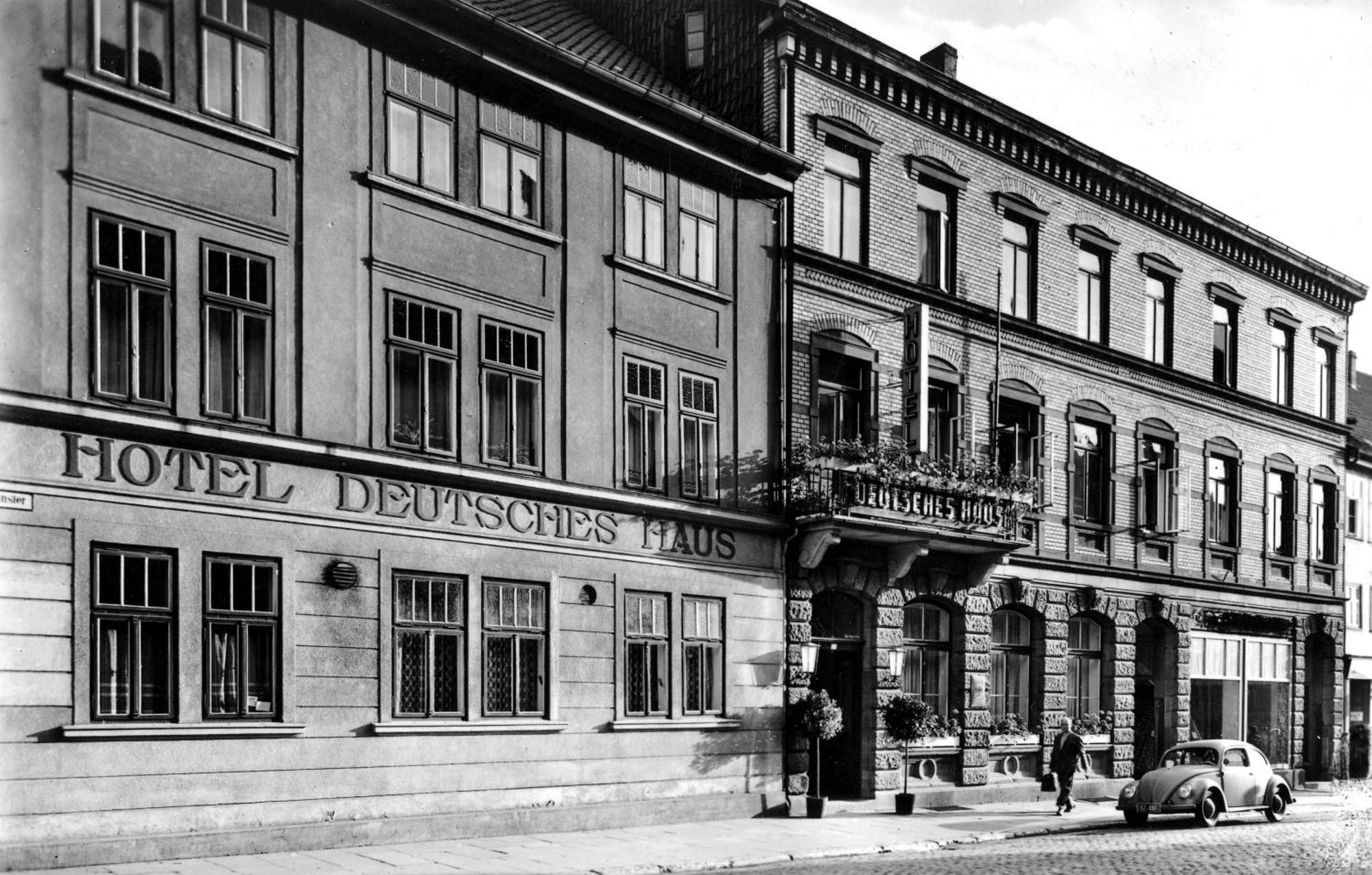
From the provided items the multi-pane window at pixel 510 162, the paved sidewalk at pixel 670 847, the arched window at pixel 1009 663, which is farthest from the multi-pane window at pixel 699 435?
the arched window at pixel 1009 663

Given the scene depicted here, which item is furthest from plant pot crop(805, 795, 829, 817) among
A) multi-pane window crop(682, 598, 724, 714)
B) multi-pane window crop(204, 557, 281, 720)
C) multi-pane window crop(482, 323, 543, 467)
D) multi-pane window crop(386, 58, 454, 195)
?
multi-pane window crop(386, 58, 454, 195)

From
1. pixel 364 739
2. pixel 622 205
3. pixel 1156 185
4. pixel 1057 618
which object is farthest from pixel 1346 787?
pixel 364 739

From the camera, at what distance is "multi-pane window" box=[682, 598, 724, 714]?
2100cm

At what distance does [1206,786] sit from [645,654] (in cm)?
912

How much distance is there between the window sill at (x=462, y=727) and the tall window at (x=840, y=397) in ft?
24.5

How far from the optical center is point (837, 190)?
79.8ft

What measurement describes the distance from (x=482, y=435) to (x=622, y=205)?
14.8ft

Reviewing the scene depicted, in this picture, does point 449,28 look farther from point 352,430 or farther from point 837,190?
point 837,190

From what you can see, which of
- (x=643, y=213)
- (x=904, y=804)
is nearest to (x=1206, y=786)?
(x=904, y=804)

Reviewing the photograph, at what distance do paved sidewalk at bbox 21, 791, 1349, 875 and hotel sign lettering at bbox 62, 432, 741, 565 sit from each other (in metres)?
3.97

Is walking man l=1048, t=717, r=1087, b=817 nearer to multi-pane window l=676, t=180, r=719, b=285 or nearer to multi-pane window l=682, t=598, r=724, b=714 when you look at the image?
multi-pane window l=682, t=598, r=724, b=714

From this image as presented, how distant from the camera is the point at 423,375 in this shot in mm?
17766

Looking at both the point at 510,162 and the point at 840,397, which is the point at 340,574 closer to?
the point at 510,162

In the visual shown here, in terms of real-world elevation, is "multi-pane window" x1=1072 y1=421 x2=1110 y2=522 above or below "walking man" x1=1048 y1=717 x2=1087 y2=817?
above
